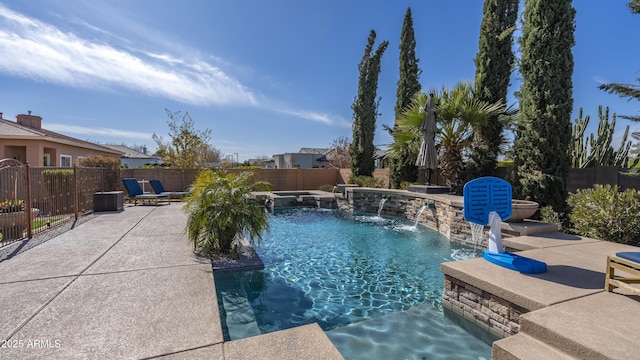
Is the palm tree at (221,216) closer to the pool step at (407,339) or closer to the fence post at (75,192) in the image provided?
the pool step at (407,339)

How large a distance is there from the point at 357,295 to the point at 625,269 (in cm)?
267

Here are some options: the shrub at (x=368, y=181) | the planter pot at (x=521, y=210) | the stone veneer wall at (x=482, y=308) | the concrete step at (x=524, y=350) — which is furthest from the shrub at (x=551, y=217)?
the shrub at (x=368, y=181)

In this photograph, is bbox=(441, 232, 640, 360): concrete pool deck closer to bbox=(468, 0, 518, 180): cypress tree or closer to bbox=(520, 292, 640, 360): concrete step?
bbox=(520, 292, 640, 360): concrete step

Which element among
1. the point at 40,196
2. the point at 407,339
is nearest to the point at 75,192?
the point at 40,196

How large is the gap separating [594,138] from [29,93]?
2488 centimetres

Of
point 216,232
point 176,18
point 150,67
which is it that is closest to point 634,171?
point 216,232

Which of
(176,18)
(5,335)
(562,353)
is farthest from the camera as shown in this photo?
(176,18)

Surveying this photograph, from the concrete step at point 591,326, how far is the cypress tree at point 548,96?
5.13 metres

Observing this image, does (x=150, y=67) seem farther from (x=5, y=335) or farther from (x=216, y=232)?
(x=5, y=335)

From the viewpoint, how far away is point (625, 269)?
246 cm

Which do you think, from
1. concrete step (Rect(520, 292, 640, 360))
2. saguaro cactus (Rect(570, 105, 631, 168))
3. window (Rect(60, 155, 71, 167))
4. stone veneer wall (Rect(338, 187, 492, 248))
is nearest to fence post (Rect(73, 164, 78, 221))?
stone veneer wall (Rect(338, 187, 492, 248))

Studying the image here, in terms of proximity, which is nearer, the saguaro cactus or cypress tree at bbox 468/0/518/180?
the saguaro cactus

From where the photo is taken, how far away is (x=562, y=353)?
6.35ft

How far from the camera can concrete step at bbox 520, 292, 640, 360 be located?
1.80 m
